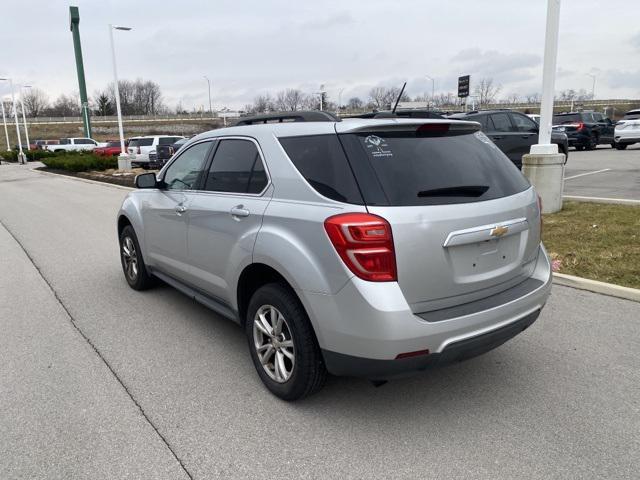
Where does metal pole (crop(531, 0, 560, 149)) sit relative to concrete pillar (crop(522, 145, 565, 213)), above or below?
above

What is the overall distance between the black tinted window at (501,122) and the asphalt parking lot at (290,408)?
9.03 m

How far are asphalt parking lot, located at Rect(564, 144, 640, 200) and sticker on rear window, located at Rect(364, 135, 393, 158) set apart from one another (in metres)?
8.48

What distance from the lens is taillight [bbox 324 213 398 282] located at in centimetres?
271

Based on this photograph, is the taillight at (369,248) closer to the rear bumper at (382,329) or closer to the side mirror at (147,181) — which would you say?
the rear bumper at (382,329)

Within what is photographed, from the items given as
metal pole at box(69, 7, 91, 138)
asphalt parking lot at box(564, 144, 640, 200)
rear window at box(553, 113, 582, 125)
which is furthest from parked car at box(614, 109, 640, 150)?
metal pole at box(69, 7, 91, 138)

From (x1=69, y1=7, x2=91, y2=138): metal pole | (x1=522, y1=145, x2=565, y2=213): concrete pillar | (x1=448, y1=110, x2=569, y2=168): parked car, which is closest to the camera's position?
(x1=522, y1=145, x2=565, y2=213): concrete pillar

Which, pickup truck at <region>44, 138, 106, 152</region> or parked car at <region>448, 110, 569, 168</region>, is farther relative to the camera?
pickup truck at <region>44, 138, 106, 152</region>

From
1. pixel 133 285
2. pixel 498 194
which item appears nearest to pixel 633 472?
pixel 498 194

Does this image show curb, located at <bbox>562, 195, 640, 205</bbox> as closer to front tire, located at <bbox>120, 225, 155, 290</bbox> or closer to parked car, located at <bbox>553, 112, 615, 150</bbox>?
front tire, located at <bbox>120, 225, 155, 290</bbox>

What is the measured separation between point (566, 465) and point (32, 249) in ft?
26.9

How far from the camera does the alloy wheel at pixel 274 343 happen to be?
128 inches

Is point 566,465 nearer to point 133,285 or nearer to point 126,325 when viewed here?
point 126,325

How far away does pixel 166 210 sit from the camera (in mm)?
4711

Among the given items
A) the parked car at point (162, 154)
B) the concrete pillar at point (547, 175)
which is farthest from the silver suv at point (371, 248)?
the parked car at point (162, 154)
